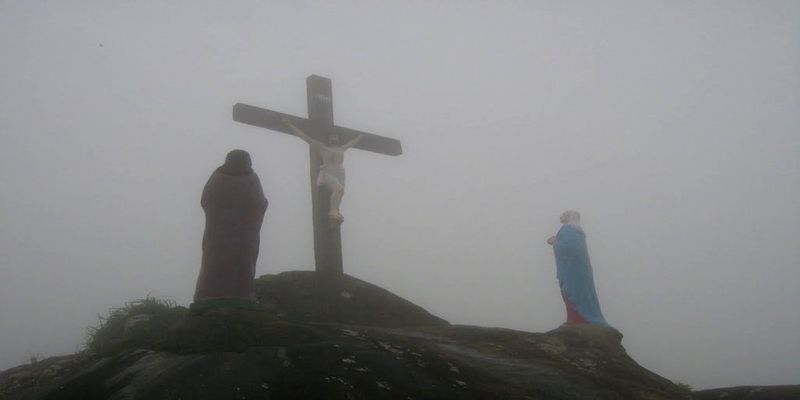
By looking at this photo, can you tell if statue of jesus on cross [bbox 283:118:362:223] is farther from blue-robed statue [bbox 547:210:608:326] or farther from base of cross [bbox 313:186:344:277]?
blue-robed statue [bbox 547:210:608:326]

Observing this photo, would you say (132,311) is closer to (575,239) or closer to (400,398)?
(400,398)

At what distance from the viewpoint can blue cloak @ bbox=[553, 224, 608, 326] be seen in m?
7.62

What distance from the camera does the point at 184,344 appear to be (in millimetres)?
4207

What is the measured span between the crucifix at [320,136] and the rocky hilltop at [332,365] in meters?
2.28

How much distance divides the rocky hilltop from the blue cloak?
1560mm

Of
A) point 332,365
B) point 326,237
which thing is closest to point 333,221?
point 326,237

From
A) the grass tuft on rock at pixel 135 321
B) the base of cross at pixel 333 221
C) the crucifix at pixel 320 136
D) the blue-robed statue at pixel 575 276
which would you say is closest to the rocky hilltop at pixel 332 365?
the grass tuft on rock at pixel 135 321

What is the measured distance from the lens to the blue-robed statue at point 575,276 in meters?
7.61

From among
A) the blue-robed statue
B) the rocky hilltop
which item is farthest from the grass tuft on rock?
the blue-robed statue

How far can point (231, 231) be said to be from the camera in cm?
571

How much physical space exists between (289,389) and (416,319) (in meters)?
4.09

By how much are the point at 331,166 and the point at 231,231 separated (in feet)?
9.69

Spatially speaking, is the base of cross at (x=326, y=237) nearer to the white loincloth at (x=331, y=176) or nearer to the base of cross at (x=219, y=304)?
the white loincloth at (x=331, y=176)

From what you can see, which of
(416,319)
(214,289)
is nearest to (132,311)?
(214,289)
